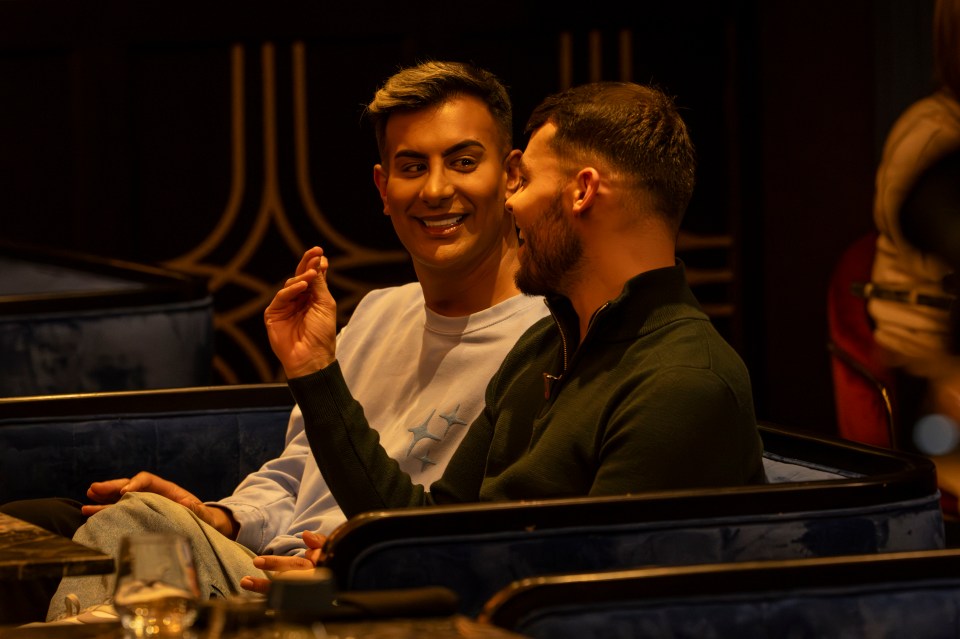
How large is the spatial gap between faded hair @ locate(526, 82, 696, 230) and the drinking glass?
0.86 m

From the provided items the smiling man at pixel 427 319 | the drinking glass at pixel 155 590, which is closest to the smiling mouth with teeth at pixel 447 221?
the smiling man at pixel 427 319

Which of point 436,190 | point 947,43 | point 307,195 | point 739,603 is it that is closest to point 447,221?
point 436,190

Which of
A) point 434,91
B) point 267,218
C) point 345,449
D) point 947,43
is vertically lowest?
point 267,218

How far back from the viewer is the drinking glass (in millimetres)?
1104

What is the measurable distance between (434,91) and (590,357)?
0.71 meters

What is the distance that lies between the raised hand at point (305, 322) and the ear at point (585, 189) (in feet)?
1.21

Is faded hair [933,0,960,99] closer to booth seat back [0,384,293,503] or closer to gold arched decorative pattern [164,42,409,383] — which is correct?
gold arched decorative pattern [164,42,409,383]

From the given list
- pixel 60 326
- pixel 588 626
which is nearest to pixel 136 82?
pixel 60 326

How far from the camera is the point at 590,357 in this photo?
174 centimetres

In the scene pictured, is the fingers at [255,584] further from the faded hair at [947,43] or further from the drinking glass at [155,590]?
the faded hair at [947,43]

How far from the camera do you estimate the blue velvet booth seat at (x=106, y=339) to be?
318 cm

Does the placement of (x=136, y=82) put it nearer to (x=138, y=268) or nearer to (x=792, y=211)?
(x=138, y=268)

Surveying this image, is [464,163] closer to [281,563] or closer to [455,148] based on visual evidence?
[455,148]

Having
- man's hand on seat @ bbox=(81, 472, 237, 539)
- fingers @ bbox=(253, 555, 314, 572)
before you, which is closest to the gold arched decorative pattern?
man's hand on seat @ bbox=(81, 472, 237, 539)
